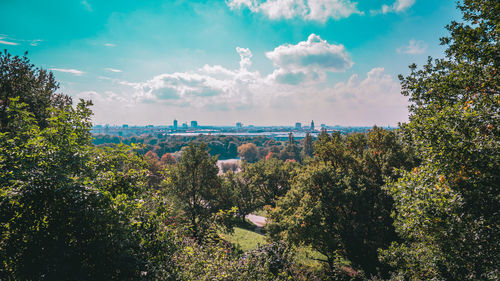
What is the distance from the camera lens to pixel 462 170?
8.79 m

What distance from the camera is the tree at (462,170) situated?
8.34 m

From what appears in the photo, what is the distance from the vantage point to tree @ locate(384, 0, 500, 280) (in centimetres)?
834

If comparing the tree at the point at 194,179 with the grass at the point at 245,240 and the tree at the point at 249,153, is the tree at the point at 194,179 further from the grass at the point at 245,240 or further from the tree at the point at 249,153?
the tree at the point at 249,153

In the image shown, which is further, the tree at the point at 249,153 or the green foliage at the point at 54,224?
the tree at the point at 249,153

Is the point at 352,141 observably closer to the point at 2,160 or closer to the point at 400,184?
the point at 400,184

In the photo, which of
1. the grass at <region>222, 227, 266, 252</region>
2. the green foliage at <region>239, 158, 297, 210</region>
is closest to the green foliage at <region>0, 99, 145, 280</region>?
the grass at <region>222, 227, 266, 252</region>

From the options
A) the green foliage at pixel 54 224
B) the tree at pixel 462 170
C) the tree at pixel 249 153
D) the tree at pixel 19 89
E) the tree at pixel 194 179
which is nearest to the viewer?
the green foliage at pixel 54 224

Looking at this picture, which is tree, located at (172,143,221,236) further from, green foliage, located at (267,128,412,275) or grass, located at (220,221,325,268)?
green foliage, located at (267,128,412,275)

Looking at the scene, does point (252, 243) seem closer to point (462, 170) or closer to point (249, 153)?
point (462, 170)

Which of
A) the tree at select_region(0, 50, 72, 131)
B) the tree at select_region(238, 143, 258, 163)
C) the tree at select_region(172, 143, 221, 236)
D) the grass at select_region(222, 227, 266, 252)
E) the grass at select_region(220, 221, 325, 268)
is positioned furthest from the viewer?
the tree at select_region(238, 143, 258, 163)

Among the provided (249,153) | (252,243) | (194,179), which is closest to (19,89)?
(194,179)

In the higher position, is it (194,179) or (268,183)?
(194,179)

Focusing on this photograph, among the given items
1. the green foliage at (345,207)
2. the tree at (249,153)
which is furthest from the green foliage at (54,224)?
the tree at (249,153)

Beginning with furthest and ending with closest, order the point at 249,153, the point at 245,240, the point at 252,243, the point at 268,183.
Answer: the point at 249,153 < the point at 268,183 < the point at 245,240 < the point at 252,243
